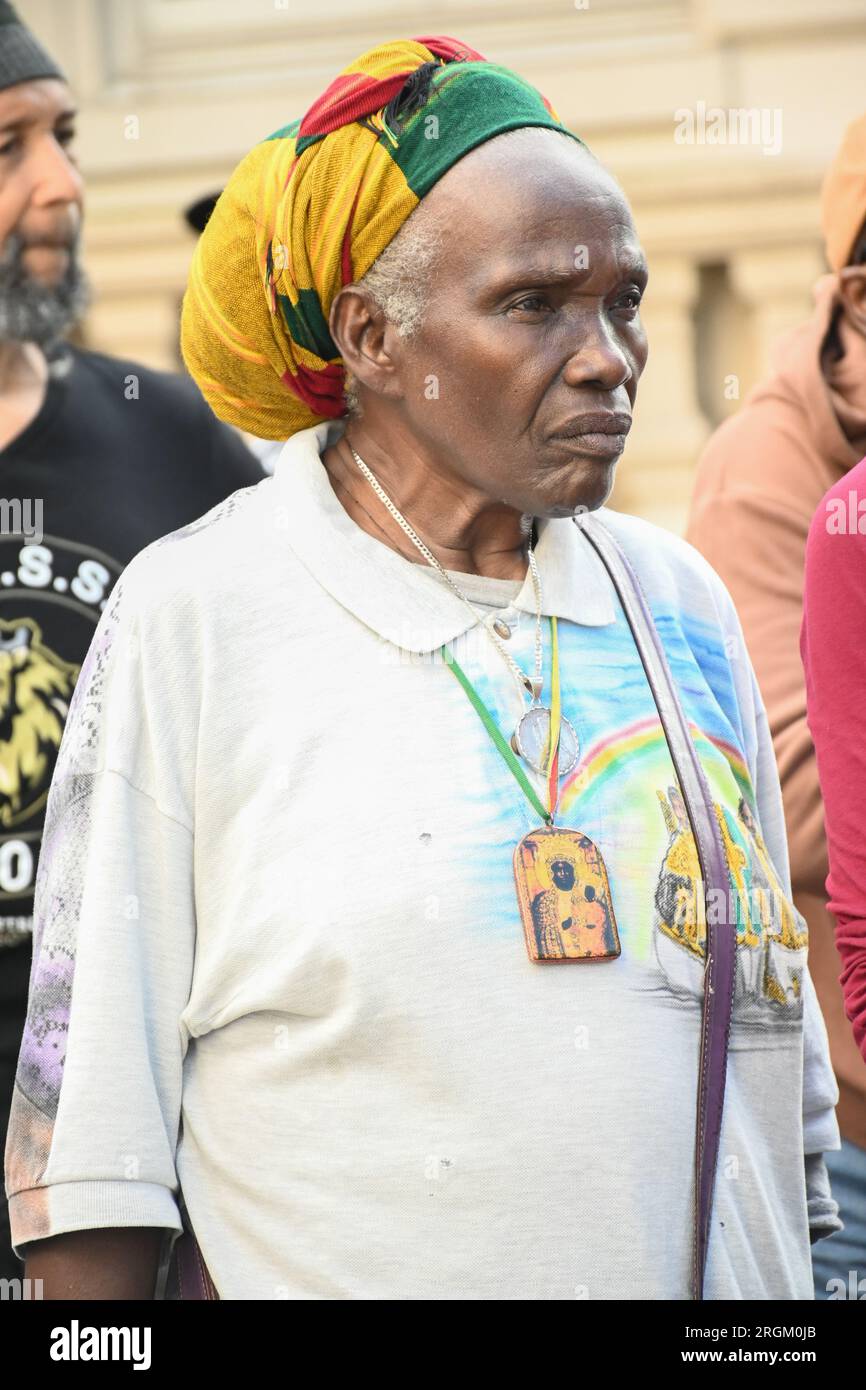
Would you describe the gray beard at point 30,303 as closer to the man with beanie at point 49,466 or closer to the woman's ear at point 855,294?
the man with beanie at point 49,466

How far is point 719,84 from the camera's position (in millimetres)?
7691

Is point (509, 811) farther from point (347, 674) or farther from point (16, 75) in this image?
point (16, 75)

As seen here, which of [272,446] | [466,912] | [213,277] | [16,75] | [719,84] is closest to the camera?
[466,912]

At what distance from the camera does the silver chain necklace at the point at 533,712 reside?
216 cm

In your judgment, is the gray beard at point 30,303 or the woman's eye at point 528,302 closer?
the woman's eye at point 528,302

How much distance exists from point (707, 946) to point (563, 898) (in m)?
0.17

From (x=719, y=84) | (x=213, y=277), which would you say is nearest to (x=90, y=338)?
(x=719, y=84)

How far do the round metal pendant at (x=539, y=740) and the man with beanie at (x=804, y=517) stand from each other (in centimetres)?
78

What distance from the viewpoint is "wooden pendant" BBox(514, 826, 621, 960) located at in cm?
206

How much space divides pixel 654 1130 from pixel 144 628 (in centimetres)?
71

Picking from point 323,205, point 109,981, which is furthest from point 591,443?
point 109,981

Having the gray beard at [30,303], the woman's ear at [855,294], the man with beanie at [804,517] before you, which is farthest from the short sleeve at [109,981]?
the woman's ear at [855,294]

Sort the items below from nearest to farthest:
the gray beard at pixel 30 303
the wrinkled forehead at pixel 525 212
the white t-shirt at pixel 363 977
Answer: the white t-shirt at pixel 363 977, the wrinkled forehead at pixel 525 212, the gray beard at pixel 30 303

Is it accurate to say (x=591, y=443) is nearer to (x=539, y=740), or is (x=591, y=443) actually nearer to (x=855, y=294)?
(x=539, y=740)
